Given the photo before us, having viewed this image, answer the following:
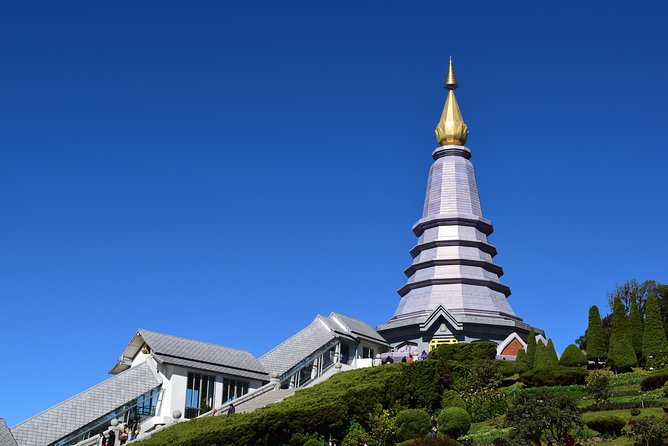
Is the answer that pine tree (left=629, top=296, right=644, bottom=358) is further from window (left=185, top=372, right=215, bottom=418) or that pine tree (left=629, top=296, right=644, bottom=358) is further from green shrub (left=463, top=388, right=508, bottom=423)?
window (left=185, top=372, right=215, bottom=418)

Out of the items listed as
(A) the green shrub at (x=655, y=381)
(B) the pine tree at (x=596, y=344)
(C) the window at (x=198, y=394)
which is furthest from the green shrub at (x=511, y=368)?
(C) the window at (x=198, y=394)

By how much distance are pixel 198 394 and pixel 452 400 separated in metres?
14.0

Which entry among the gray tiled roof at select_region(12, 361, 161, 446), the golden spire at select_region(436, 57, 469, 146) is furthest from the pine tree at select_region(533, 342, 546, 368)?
the golden spire at select_region(436, 57, 469, 146)

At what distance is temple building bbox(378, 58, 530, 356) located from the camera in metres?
62.8

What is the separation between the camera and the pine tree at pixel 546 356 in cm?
4562

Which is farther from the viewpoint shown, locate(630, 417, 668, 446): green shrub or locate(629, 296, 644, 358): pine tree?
locate(629, 296, 644, 358): pine tree

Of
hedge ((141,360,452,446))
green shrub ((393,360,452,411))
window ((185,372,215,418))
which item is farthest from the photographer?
window ((185,372,215,418))

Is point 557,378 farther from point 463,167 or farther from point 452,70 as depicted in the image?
point 452,70

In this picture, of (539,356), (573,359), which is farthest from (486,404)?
(573,359)

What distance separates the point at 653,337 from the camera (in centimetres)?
4609

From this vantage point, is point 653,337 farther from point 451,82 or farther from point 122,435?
point 451,82

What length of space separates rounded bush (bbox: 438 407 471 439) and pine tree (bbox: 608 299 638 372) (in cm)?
1711

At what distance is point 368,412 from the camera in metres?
33.8

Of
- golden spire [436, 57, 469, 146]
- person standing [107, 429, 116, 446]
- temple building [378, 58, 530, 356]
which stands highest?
golden spire [436, 57, 469, 146]
